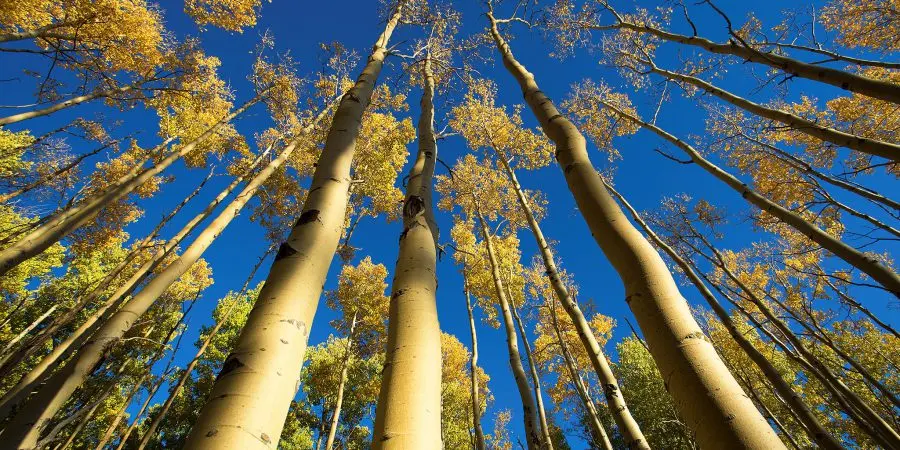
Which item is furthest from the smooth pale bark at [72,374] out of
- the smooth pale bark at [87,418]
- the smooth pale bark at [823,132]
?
the smooth pale bark at [823,132]

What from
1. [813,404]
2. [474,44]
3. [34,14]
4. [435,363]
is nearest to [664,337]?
[435,363]

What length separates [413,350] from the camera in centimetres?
145

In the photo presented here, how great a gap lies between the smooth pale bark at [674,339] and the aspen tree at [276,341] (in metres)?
1.21

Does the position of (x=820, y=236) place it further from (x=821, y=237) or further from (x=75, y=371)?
(x=75, y=371)

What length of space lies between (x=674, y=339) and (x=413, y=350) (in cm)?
91

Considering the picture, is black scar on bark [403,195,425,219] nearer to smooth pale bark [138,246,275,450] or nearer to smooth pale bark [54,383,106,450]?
smooth pale bark [54,383,106,450]

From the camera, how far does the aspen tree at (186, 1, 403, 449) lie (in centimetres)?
101

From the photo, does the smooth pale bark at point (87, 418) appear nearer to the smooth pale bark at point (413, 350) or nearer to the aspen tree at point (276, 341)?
the aspen tree at point (276, 341)

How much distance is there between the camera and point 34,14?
6625mm

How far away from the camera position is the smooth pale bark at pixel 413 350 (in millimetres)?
1220

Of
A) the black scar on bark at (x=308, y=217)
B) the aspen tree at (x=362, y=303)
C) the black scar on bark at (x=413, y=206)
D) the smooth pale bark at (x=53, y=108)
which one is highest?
the aspen tree at (x=362, y=303)

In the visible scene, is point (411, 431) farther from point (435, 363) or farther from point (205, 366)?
point (205, 366)

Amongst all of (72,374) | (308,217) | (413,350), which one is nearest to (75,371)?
(72,374)

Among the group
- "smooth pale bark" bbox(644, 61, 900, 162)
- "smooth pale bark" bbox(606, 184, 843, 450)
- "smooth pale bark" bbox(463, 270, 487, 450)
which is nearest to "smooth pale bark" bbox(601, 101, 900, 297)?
"smooth pale bark" bbox(644, 61, 900, 162)
